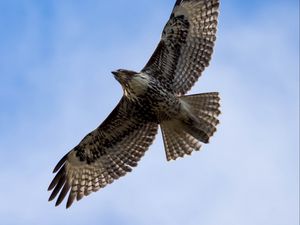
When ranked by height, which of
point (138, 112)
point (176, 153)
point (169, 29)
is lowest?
point (176, 153)

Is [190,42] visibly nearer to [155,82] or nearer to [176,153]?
[155,82]

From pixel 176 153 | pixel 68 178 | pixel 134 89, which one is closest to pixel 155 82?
pixel 134 89

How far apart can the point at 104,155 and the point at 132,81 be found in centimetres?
179

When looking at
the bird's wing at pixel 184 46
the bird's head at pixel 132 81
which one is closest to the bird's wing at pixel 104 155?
the bird's head at pixel 132 81

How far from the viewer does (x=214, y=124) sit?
13172mm

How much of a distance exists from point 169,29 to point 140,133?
1.88m

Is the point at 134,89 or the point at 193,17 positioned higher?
the point at 193,17

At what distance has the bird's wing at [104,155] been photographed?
1366cm

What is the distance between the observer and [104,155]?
14039 millimetres

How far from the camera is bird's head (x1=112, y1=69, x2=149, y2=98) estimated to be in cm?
1290

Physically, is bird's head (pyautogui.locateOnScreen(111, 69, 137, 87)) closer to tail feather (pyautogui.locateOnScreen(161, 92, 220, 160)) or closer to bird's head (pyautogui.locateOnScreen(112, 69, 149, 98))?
bird's head (pyautogui.locateOnScreen(112, 69, 149, 98))

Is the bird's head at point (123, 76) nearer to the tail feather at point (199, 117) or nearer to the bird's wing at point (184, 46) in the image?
the bird's wing at point (184, 46)

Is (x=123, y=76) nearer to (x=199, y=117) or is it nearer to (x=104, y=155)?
(x=199, y=117)

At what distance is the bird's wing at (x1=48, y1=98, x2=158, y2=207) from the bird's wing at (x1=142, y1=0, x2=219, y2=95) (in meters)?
0.86
